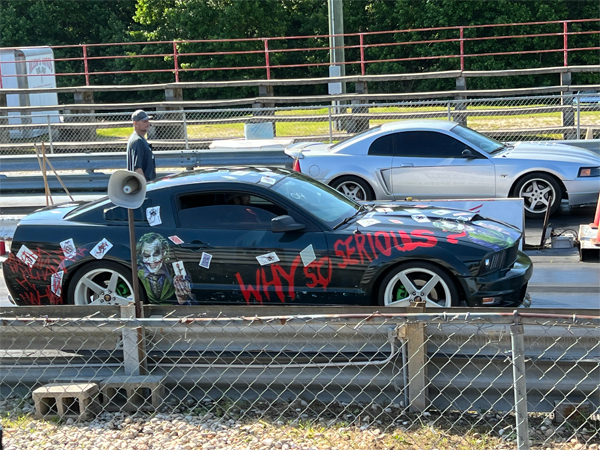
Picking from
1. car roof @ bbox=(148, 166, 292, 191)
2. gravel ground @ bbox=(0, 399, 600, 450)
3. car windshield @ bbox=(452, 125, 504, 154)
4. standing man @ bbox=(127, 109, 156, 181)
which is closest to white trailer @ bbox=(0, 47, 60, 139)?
standing man @ bbox=(127, 109, 156, 181)

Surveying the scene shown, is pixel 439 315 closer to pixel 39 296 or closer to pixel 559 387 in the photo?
pixel 559 387

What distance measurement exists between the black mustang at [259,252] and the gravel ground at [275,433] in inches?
62.4

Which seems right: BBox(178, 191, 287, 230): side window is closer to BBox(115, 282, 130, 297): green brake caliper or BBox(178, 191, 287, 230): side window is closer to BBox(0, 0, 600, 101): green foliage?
BBox(115, 282, 130, 297): green brake caliper

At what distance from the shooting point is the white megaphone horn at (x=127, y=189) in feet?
15.3

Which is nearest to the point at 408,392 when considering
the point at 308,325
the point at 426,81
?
the point at 308,325

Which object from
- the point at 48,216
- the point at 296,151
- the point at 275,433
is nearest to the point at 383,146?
the point at 296,151

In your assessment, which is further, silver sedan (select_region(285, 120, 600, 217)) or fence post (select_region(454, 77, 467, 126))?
fence post (select_region(454, 77, 467, 126))

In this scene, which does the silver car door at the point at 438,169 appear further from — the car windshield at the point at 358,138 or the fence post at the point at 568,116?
the fence post at the point at 568,116

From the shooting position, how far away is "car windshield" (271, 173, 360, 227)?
21.9ft

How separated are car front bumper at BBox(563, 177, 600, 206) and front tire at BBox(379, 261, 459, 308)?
5014 mm

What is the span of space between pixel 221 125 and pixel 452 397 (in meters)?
17.1

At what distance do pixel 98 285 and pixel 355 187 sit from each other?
523cm

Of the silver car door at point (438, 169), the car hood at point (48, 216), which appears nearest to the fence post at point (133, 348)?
the car hood at point (48, 216)

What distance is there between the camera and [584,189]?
1048cm
